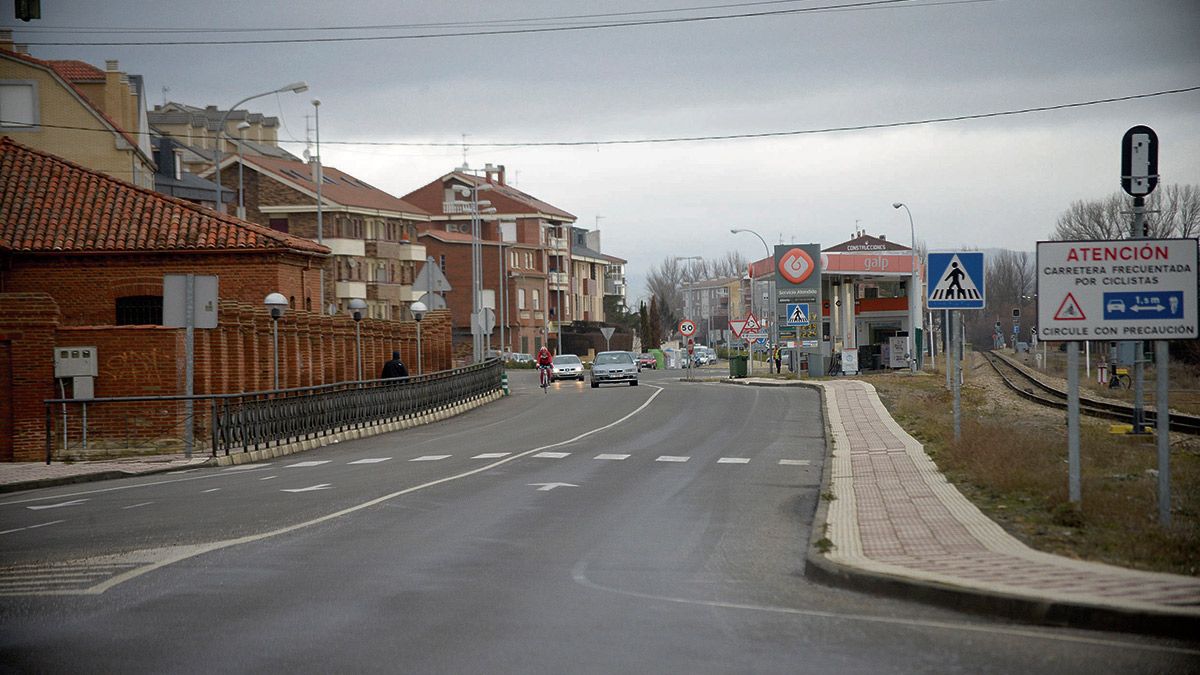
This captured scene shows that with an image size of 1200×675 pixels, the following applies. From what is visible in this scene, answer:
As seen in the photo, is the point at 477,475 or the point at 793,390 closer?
the point at 477,475

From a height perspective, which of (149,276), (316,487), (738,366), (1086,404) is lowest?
(1086,404)

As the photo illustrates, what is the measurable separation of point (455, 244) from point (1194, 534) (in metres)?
99.0

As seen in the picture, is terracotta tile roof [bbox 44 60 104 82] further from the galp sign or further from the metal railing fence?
the metal railing fence

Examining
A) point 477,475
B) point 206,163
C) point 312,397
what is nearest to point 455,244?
point 206,163

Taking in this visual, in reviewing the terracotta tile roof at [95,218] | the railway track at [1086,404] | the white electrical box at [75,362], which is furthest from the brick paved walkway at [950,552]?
the terracotta tile roof at [95,218]

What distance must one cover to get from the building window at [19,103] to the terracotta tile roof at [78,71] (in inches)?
307

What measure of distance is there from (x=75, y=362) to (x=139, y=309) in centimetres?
933

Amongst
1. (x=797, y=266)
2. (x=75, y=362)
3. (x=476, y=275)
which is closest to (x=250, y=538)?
(x=75, y=362)

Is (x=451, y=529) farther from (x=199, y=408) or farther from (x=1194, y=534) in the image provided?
(x=199, y=408)

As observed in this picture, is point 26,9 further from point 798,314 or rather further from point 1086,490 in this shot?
point 798,314

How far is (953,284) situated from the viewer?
21.5m

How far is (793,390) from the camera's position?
1944 inches

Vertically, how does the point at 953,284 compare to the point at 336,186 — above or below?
below

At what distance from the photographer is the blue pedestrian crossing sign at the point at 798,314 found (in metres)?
59.3
